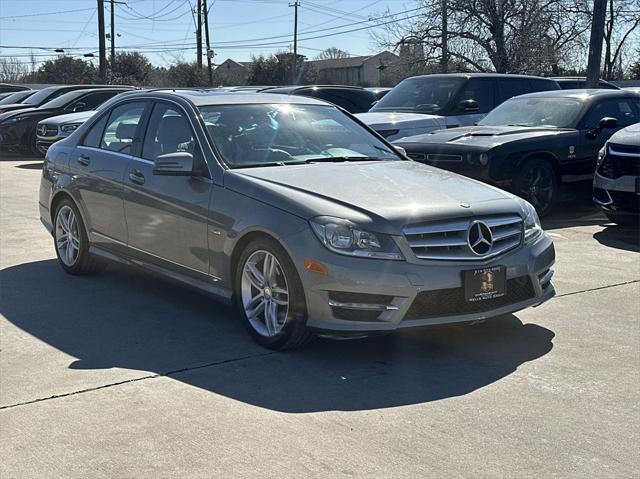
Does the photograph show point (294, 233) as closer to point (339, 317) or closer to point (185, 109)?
point (339, 317)

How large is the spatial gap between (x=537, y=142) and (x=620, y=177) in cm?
135

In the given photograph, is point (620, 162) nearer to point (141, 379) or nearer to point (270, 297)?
point (270, 297)

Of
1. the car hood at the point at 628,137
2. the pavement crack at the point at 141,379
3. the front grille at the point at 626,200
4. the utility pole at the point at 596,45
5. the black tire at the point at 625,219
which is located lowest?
the pavement crack at the point at 141,379

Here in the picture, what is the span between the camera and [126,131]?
683 cm

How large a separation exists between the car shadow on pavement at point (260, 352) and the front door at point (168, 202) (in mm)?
463

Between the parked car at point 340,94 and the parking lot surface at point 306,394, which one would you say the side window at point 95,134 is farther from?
the parked car at point 340,94

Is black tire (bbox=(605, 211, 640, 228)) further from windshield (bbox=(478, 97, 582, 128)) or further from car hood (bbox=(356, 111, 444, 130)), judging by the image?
car hood (bbox=(356, 111, 444, 130))

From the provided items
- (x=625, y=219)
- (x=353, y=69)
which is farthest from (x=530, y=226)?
(x=353, y=69)

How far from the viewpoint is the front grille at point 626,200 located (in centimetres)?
916

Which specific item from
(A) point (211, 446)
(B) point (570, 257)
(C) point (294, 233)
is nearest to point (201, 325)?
(C) point (294, 233)

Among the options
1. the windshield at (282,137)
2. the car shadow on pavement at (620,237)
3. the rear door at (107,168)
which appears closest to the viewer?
the windshield at (282,137)

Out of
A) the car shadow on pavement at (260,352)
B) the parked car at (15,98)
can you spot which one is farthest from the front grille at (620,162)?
the parked car at (15,98)

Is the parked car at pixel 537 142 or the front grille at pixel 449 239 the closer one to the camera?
the front grille at pixel 449 239

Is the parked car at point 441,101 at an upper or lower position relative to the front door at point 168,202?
upper
